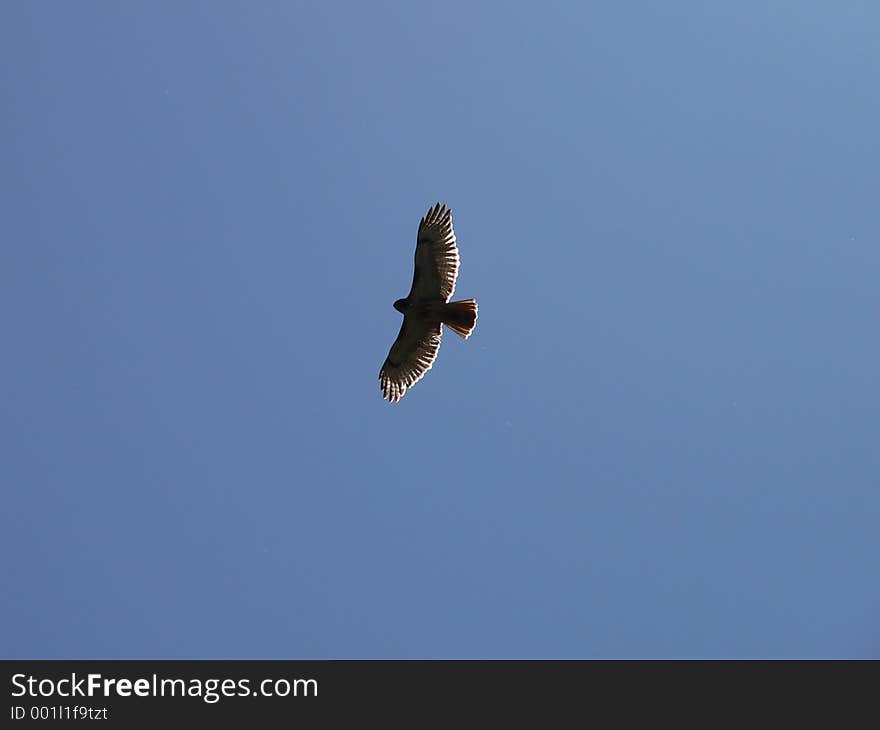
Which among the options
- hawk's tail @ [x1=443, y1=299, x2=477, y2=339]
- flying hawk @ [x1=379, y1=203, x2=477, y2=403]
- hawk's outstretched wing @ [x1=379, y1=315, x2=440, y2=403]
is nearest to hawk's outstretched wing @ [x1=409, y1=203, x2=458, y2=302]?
flying hawk @ [x1=379, y1=203, x2=477, y2=403]

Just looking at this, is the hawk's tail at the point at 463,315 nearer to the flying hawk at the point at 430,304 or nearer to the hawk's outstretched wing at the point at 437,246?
the flying hawk at the point at 430,304

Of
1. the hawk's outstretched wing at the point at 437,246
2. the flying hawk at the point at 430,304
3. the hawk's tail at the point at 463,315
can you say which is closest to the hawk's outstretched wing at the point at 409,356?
the flying hawk at the point at 430,304

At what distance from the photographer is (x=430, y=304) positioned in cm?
2619

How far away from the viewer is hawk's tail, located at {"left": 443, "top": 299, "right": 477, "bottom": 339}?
2577 cm

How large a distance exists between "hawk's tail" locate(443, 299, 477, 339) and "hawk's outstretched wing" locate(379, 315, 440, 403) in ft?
2.54

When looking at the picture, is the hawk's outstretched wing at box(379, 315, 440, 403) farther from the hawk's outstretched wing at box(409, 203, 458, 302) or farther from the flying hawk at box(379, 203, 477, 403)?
the hawk's outstretched wing at box(409, 203, 458, 302)

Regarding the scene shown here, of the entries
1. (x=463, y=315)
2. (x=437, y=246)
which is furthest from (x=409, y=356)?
(x=437, y=246)
